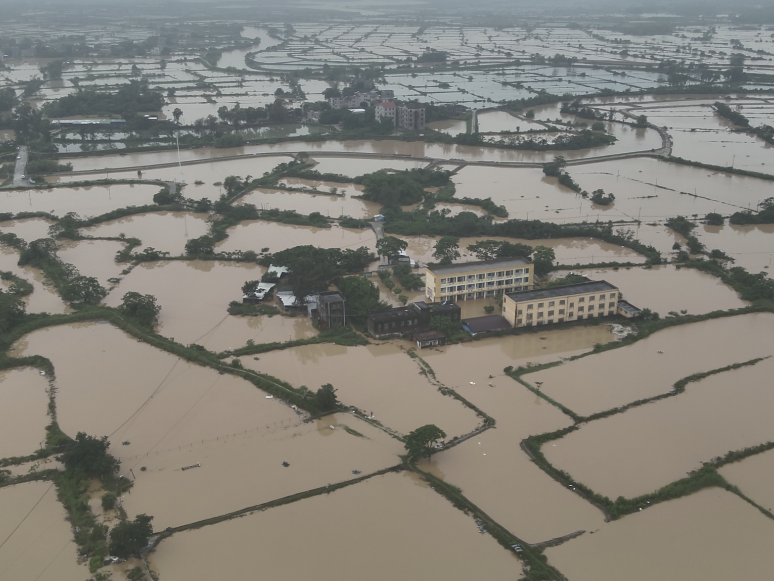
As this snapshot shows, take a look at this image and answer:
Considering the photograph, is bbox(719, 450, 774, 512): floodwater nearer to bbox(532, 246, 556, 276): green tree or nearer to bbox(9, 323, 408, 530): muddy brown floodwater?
bbox(9, 323, 408, 530): muddy brown floodwater

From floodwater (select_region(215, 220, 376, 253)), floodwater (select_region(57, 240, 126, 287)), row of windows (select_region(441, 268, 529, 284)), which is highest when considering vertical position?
row of windows (select_region(441, 268, 529, 284))

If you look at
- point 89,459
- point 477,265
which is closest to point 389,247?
point 477,265

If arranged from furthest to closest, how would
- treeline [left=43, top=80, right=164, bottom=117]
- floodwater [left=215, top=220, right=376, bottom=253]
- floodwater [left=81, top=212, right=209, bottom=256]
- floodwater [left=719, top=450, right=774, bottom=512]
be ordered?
treeline [left=43, top=80, right=164, bottom=117], floodwater [left=81, top=212, right=209, bottom=256], floodwater [left=215, top=220, right=376, bottom=253], floodwater [left=719, top=450, right=774, bottom=512]

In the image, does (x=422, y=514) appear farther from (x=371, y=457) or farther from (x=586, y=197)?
(x=586, y=197)

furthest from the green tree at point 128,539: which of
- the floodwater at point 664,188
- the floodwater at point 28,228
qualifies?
the floodwater at point 664,188

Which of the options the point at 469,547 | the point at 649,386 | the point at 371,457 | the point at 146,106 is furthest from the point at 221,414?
the point at 146,106

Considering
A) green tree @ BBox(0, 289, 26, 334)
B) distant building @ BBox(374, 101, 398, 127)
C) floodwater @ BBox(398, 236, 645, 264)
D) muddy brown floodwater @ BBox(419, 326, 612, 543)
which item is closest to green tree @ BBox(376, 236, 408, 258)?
floodwater @ BBox(398, 236, 645, 264)

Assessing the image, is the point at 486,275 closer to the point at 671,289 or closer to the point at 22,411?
the point at 671,289
